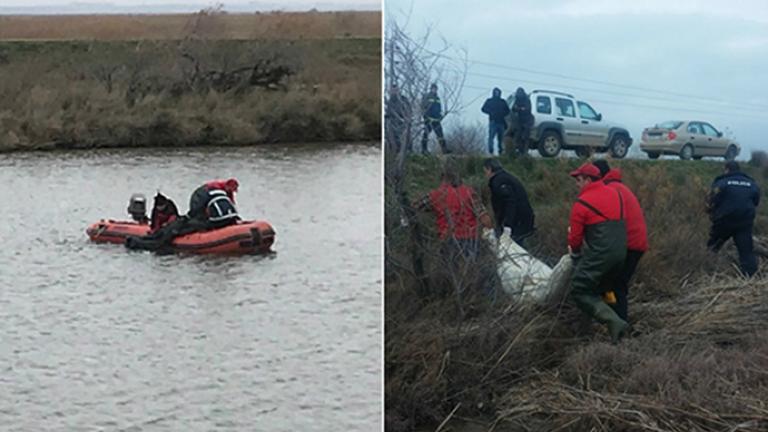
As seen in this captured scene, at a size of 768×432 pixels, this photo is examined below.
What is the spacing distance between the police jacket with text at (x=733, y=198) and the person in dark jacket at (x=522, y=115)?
0.81 m

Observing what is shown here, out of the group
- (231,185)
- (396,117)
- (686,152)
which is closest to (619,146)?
(686,152)

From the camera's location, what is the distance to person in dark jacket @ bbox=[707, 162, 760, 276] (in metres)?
3.76

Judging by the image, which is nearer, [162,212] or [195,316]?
[195,316]

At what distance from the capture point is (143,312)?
3930mm

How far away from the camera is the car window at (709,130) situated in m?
3.64

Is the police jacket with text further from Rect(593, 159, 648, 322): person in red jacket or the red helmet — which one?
the red helmet

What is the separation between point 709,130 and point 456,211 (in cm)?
108

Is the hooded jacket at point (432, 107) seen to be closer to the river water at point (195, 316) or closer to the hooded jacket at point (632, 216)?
the river water at point (195, 316)

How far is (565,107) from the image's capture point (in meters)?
3.71

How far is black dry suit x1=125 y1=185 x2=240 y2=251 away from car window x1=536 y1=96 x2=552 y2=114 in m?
1.47

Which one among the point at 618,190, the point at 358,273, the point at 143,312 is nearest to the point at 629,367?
Result: the point at 618,190

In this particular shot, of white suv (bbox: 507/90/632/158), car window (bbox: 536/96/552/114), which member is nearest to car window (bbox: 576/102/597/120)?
white suv (bbox: 507/90/632/158)

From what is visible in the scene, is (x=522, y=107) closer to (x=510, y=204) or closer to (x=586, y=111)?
(x=586, y=111)

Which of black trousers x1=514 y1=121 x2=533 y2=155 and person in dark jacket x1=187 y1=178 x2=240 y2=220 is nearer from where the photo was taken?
black trousers x1=514 y1=121 x2=533 y2=155
